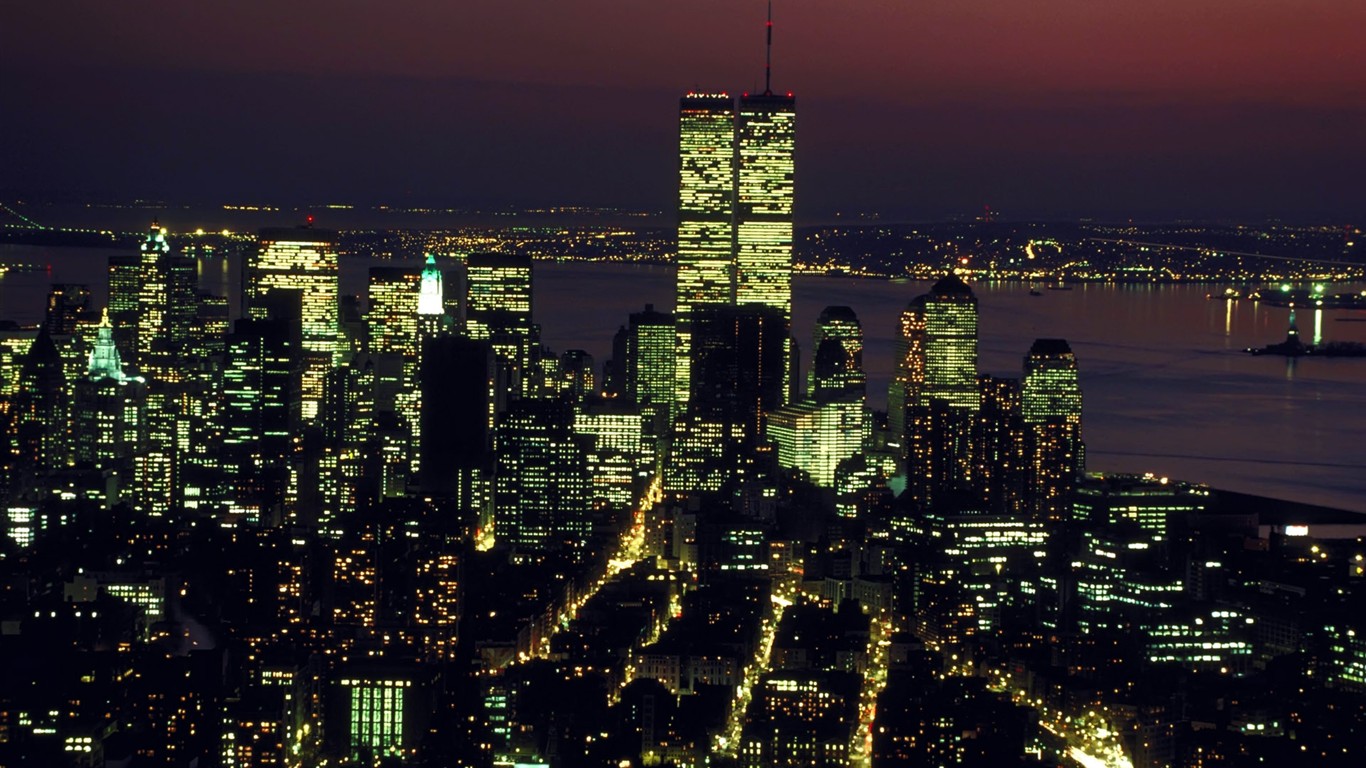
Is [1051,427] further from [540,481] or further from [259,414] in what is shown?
[259,414]

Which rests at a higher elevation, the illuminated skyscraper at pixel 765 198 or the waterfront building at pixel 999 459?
the illuminated skyscraper at pixel 765 198

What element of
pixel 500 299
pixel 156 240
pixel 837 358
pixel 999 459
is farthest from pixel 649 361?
pixel 156 240

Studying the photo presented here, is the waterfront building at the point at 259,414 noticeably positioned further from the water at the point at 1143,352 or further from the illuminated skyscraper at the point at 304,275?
the water at the point at 1143,352

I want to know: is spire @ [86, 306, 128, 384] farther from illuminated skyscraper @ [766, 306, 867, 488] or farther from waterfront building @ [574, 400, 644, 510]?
illuminated skyscraper @ [766, 306, 867, 488]

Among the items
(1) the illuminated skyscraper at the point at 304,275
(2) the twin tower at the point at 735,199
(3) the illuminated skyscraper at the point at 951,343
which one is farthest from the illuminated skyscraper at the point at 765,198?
(1) the illuminated skyscraper at the point at 304,275

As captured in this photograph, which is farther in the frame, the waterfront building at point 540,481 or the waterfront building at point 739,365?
the waterfront building at point 739,365

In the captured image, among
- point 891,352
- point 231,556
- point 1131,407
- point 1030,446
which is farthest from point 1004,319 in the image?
point 231,556

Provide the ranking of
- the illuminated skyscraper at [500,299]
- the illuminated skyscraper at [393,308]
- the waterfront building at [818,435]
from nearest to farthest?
the waterfront building at [818,435], the illuminated skyscraper at [500,299], the illuminated skyscraper at [393,308]

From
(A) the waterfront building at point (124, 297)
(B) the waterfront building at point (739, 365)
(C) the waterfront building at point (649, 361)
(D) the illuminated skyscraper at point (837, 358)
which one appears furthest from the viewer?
(A) the waterfront building at point (124, 297)
